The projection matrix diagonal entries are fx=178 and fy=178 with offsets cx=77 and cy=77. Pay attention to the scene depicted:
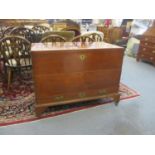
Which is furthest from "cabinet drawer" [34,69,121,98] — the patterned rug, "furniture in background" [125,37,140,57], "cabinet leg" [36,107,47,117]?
"furniture in background" [125,37,140,57]

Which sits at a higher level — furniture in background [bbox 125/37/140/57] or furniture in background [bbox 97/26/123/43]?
furniture in background [bbox 97/26/123/43]

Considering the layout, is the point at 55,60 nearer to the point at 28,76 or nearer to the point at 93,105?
the point at 93,105

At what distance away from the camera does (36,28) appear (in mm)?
3881

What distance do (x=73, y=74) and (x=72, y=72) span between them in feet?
0.10

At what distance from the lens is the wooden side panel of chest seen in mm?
2016

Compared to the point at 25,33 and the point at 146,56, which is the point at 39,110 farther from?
the point at 146,56

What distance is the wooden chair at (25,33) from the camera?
336cm

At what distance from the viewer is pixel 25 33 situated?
3434mm

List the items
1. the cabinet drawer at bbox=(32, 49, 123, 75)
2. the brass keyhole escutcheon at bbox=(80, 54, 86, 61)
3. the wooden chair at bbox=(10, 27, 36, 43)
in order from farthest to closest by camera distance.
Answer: the wooden chair at bbox=(10, 27, 36, 43) < the brass keyhole escutcheon at bbox=(80, 54, 86, 61) < the cabinet drawer at bbox=(32, 49, 123, 75)

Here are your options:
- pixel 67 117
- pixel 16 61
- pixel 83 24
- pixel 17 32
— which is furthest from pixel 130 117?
pixel 83 24

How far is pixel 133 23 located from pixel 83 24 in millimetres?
1750

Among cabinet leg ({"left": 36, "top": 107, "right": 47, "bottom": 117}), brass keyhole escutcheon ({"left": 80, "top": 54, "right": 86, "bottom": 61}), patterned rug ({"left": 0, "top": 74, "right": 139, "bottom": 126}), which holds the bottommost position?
patterned rug ({"left": 0, "top": 74, "right": 139, "bottom": 126})

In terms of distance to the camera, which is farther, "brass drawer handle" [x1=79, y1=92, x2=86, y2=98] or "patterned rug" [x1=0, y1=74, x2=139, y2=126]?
"brass drawer handle" [x1=79, y1=92, x2=86, y2=98]

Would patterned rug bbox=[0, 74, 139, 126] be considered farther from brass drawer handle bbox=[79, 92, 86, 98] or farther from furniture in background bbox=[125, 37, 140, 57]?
furniture in background bbox=[125, 37, 140, 57]
